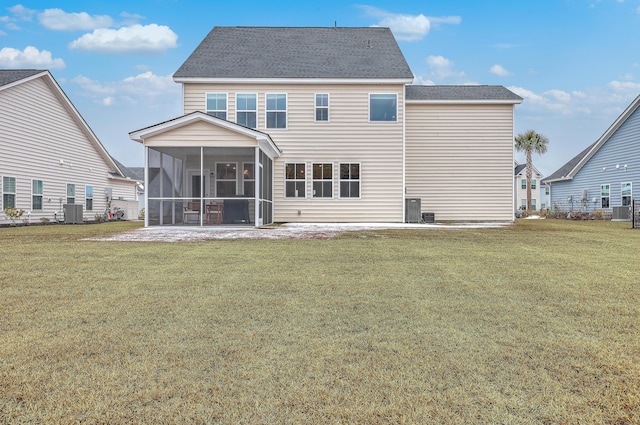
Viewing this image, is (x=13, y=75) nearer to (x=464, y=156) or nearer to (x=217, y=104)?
(x=217, y=104)

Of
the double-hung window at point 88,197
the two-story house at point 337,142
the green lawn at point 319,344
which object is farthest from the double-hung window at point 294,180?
the double-hung window at point 88,197

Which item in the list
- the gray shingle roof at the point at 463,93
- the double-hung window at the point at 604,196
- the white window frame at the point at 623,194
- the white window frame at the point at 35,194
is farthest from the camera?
the double-hung window at the point at 604,196

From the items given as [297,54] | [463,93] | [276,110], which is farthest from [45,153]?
[463,93]

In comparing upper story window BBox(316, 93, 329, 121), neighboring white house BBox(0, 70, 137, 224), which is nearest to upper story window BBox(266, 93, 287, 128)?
upper story window BBox(316, 93, 329, 121)

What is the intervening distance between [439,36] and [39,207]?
21764 mm

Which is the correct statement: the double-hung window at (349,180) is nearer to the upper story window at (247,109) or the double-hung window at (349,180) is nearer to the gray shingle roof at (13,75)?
the upper story window at (247,109)

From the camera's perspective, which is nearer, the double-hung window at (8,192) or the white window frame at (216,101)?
the double-hung window at (8,192)

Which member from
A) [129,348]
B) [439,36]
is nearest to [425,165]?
[439,36]

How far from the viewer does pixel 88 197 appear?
79.7 ft

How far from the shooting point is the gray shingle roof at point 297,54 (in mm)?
18219

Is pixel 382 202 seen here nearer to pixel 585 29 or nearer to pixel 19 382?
pixel 585 29

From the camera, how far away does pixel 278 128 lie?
18.3 metres

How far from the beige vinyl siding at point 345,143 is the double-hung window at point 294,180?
0.70 feet

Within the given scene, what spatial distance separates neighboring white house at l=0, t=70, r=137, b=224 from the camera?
18172mm
